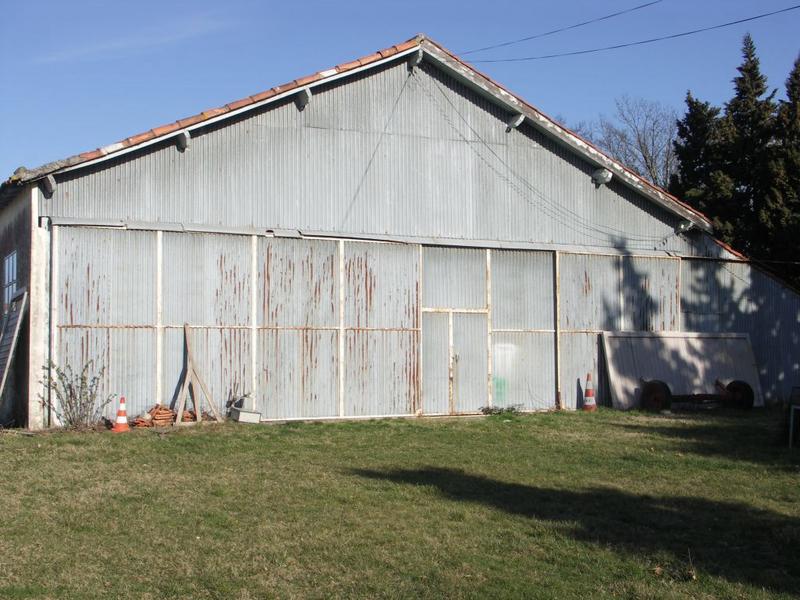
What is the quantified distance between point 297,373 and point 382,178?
417 centimetres

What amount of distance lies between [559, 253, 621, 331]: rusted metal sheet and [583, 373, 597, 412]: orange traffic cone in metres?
1.17

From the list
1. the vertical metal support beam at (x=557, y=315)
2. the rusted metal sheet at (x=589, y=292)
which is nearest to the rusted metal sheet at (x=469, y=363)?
the vertical metal support beam at (x=557, y=315)

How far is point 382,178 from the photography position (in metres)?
17.9

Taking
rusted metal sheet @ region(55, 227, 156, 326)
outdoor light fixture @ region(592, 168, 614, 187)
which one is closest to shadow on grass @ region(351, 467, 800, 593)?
rusted metal sheet @ region(55, 227, 156, 326)

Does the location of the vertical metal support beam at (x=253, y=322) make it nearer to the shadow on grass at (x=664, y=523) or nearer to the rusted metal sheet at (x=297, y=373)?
the rusted metal sheet at (x=297, y=373)

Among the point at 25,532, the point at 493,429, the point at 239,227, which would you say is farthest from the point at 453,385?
the point at 25,532

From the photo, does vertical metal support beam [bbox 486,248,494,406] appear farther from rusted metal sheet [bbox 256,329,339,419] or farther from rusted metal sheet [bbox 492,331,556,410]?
rusted metal sheet [bbox 256,329,339,419]

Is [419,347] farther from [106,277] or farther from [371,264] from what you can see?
[106,277]

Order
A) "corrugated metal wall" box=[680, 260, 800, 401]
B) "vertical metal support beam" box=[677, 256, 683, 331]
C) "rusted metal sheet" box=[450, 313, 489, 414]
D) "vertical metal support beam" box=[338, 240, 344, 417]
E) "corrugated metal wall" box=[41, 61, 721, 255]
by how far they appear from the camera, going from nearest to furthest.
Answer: "corrugated metal wall" box=[41, 61, 721, 255], "vertical metal support beam" box=[338, 240, 344, 417], "rusted metal sheet" box=[450, 313, 489, 414], "vertical metal support beam" box=[677, 256, 683, 331], "corrugated metal wall" box=[680, 260, 800, 401]

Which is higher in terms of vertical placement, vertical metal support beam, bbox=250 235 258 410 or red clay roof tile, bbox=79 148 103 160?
red clay roof tile, bbox=79 148 103 160

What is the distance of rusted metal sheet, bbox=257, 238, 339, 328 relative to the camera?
54.9 ft

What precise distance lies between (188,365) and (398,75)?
7.03 metres

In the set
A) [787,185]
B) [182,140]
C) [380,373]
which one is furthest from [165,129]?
[787,185]

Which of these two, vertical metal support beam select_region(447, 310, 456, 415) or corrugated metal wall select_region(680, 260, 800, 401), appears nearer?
vertical metal support beam select_region(447, 310, 456, 415)
